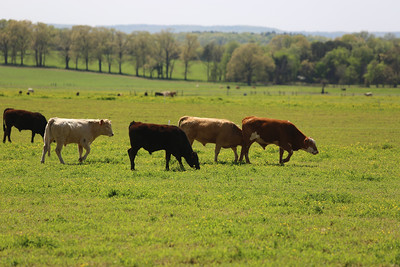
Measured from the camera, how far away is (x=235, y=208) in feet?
39.8

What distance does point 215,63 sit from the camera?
148m

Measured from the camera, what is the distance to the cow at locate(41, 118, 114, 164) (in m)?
18.9

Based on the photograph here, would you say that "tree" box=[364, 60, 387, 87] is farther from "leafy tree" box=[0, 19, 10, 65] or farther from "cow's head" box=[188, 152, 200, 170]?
"cow's head" box=[188, 152, 200, 170]

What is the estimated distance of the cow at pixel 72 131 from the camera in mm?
18922

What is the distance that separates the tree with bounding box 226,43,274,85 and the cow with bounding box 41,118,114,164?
109180mm

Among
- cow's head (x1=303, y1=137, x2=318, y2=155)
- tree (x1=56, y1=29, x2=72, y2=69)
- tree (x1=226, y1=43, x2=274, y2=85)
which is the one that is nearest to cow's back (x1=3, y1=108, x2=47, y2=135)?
cow's head (x1=303, y1=137, x2=318, y2=155)

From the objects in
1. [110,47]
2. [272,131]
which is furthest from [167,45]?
[272,131]

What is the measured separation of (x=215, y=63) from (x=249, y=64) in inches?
847

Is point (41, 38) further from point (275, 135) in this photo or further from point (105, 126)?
point (275, 135)

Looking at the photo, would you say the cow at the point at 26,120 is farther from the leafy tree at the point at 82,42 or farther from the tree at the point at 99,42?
the tree at the point at 99,42

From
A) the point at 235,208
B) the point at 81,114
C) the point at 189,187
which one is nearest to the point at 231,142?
the point at 189,187

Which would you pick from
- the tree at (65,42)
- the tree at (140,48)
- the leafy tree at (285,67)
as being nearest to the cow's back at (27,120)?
the tree at (140,48)

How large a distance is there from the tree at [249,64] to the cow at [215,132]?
107971 millimetres

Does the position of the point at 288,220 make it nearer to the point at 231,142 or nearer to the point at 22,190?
the point at 22,190
